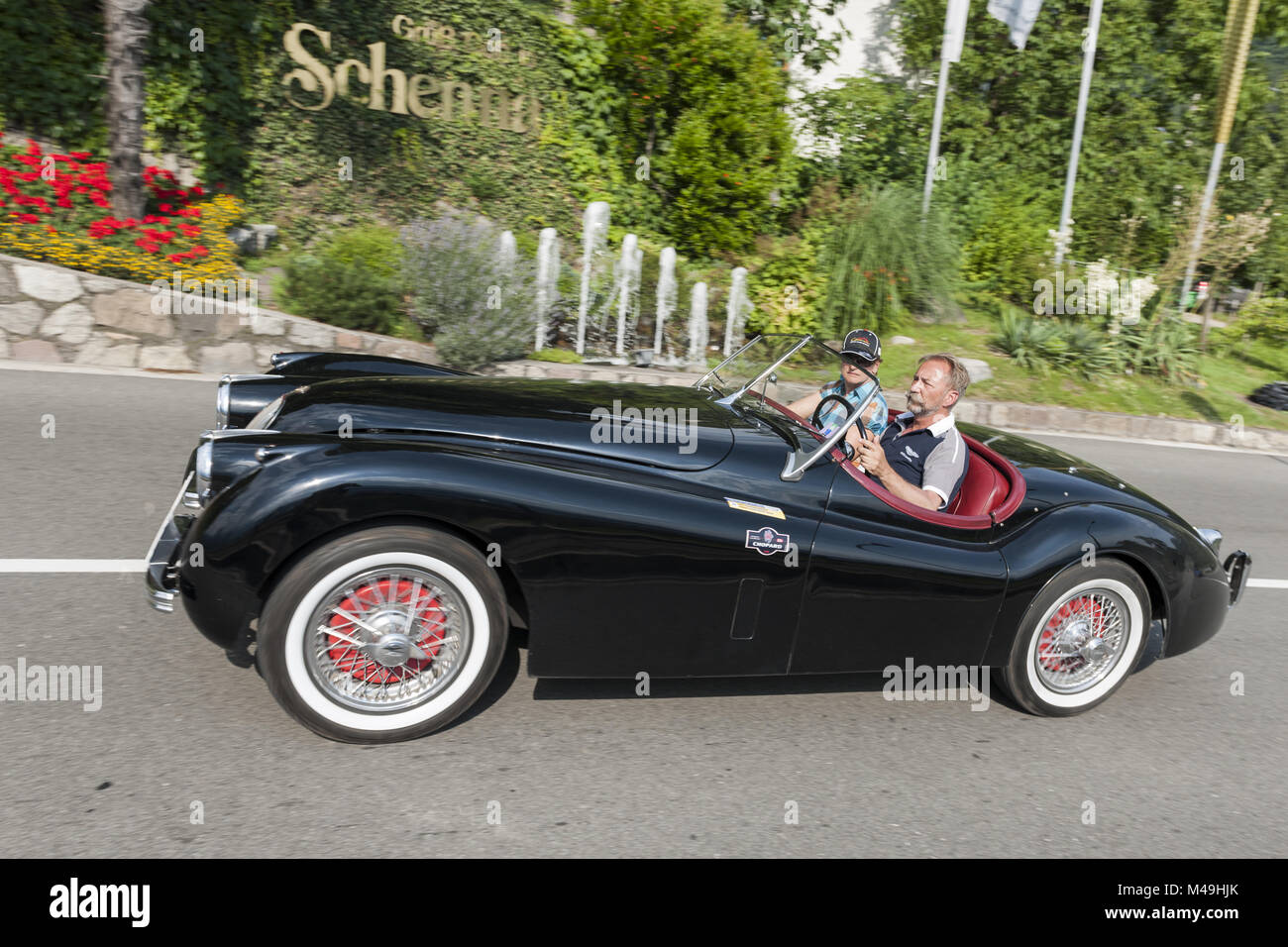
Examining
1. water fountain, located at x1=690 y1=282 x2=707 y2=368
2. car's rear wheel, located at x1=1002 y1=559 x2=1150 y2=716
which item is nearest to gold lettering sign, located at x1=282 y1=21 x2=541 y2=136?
water fountain, located at x1=690 y1=282 x2=707 y2=368

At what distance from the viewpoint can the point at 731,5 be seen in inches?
602

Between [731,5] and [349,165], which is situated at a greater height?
[731,5]

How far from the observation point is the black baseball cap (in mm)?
4637

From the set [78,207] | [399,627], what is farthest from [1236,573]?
[78,207]

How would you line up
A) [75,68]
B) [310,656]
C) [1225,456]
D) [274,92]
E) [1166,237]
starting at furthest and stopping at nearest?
1. [1166,237]
2. [274,92]
3. [75,68]
4. [1225,456]
5. [310,656]

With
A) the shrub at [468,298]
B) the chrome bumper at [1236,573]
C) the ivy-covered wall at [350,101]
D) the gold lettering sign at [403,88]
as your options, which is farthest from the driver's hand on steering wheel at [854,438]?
the gold lettering sign at [403,88]

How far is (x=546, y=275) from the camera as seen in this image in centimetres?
1070

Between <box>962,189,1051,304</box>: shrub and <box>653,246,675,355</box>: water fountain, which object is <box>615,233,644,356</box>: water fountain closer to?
<box>653,246,675,355</box>: water fountain

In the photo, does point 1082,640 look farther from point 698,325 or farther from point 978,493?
point 698,325

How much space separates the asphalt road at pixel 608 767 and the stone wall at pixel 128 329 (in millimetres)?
4328

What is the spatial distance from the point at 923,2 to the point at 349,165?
379 inches
